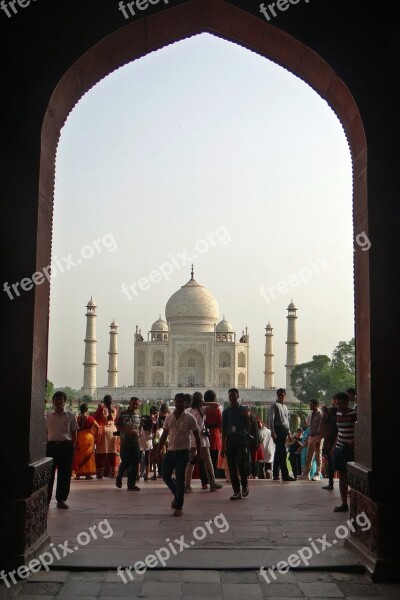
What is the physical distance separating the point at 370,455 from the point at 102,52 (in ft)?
10.00

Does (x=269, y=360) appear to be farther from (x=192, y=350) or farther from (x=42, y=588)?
(x=42, y=588)

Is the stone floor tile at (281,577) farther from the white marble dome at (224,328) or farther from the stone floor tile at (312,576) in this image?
the white marble dome at (224,328)

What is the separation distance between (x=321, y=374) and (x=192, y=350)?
34.5 feet

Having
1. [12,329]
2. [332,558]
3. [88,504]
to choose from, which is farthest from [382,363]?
[88,504]

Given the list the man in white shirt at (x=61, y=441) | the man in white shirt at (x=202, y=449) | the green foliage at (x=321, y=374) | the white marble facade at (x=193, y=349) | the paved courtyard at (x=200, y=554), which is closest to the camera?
the paved courtyard at (x=200, y=554)

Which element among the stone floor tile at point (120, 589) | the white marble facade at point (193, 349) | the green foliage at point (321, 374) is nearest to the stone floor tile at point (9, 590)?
the stone floor tile at point (120, 589)

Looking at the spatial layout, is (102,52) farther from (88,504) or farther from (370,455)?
(88,504)

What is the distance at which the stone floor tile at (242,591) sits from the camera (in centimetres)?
354

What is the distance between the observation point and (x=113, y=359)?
50125 millimetres

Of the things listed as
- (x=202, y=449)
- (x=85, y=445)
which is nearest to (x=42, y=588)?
(x=202, y=449)

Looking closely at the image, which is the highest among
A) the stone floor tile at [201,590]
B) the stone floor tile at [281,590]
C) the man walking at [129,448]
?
the man walking at [129,448]

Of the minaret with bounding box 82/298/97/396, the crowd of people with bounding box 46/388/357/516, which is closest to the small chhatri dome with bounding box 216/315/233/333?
the minaret with bounding box 82/298/97/396

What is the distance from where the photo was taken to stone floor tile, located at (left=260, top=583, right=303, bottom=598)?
3582 millimetres

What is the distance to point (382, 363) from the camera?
418cm
